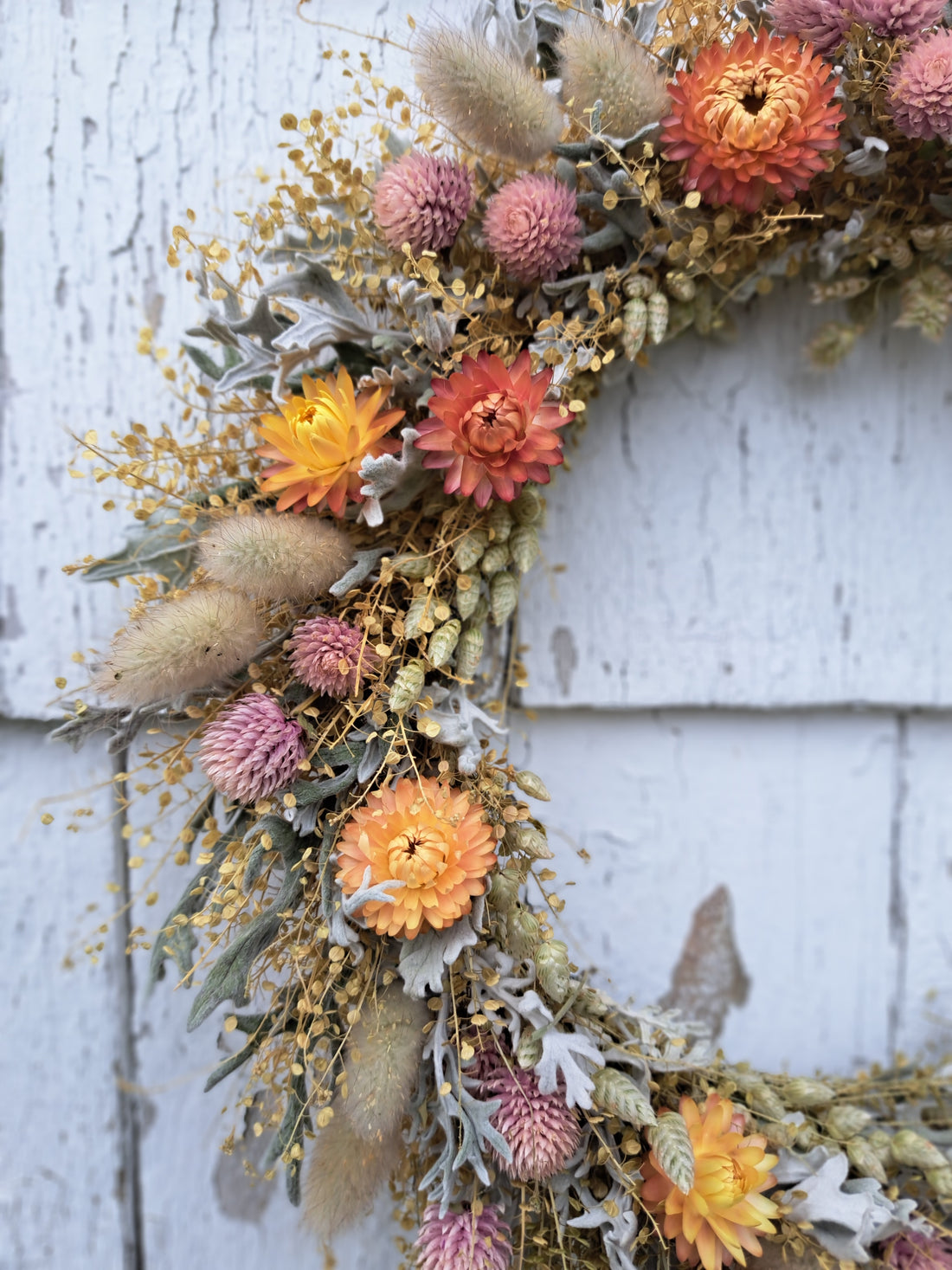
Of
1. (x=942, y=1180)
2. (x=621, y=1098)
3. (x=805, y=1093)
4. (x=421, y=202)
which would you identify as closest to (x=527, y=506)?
(x=421, y=202)

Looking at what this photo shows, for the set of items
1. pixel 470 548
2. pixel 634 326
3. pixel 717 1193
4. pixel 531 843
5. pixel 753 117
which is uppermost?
pixel 753 117

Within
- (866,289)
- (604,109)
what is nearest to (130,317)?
(604,109)

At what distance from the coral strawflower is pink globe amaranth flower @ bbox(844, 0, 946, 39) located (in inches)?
14.8

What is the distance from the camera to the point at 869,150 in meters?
0.63

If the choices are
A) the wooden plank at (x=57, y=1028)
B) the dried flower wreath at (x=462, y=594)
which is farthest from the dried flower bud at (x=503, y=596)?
the wooden plank at (x=57, y=1028)

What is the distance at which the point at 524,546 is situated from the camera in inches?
25.5

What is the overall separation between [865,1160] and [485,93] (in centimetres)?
91

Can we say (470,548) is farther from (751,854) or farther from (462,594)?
(751,854)

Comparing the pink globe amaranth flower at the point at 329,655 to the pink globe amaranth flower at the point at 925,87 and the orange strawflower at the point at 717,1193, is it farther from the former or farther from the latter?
the pink globe amaranth flower at the point at 925,87

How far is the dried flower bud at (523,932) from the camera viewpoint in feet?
1.98

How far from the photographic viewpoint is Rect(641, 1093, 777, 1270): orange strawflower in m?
0.61

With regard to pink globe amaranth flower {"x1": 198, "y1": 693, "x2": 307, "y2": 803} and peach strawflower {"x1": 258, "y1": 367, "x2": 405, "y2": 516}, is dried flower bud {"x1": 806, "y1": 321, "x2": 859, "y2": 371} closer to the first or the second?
peach strawflower {"x1": 258, "y1": 367, "x2": 405, "y2": 516}

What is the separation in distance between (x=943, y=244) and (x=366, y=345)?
19.7 inches

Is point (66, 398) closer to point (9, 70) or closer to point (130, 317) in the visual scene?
point (130, 317)
